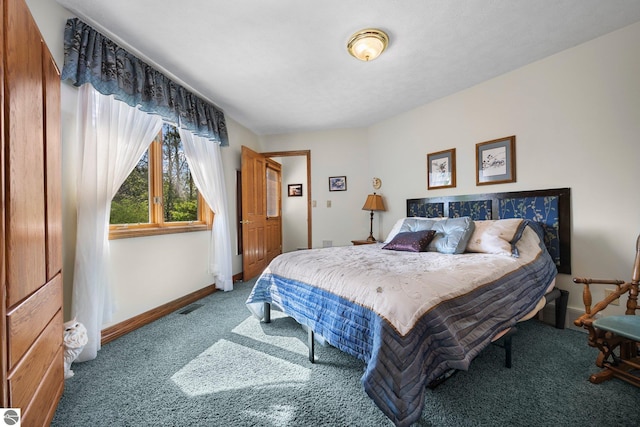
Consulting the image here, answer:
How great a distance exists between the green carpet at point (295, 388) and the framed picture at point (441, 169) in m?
1.80

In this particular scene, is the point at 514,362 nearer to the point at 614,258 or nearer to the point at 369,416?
the point at 369,416

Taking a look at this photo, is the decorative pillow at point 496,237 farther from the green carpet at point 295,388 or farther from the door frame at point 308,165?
the door frame at point 308,165

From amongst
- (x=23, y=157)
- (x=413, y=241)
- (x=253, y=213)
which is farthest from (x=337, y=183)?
(x=23, y=157)

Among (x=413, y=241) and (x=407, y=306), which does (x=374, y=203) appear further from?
(x=407, y=306)

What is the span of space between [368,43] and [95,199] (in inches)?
96.8

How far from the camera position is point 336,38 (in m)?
2.09

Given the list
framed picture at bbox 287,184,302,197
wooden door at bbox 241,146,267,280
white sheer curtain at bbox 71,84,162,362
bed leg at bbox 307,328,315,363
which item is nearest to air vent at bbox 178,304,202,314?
white sheer curtain at bbox 71,84,162,362

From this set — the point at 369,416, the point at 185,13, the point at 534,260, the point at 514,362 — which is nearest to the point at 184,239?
the point at 185,13

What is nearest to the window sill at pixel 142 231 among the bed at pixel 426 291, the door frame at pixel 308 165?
the bed at pixel 426 291

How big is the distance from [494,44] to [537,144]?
104 centimetres

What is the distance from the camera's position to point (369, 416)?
1.26 metres

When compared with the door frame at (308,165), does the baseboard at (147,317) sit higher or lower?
lower

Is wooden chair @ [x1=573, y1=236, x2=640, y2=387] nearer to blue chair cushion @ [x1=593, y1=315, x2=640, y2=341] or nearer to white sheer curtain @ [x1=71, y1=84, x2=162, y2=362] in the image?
blue chair cushion @ [x1=593, y1=315, x2=640, y2=341]

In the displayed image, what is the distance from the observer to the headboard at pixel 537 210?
2312 mm
